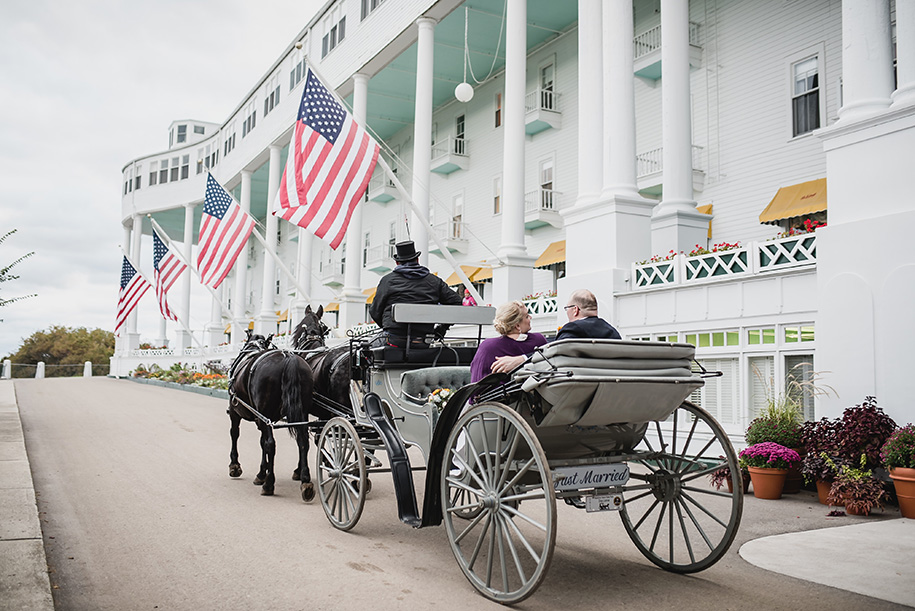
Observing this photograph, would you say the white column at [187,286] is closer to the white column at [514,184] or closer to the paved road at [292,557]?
the white column at [514,184]

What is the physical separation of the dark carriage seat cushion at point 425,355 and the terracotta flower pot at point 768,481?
3721mm

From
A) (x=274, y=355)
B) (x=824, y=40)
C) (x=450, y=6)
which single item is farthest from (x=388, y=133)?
(x=274, y=355)

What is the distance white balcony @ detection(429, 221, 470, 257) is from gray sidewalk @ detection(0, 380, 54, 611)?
2018 cm

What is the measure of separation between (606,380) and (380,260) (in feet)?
94.5

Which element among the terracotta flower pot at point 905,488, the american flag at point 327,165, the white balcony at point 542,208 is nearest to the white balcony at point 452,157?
the white balcony at point 542,208

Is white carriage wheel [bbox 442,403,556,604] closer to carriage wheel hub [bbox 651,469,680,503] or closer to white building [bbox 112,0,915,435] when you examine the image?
carriage wheel hub [bbox 651,469,680,503]

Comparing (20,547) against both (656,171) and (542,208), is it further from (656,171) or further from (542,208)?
(542,208)

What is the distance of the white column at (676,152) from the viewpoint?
1381 centimetres

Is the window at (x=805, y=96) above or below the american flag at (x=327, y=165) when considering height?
above

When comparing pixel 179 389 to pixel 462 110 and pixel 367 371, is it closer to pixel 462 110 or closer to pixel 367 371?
pixel 462 110

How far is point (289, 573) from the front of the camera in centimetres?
496

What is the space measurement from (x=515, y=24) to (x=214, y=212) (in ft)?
29.0

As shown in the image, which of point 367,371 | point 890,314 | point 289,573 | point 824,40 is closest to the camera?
point 289,573

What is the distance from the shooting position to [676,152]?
14.1 m
